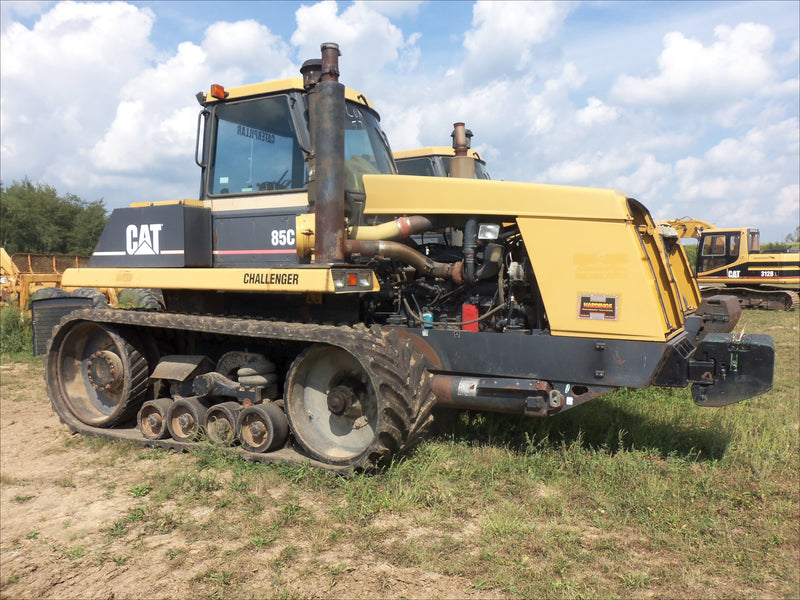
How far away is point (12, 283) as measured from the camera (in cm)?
1348

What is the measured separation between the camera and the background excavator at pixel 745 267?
19188 mm

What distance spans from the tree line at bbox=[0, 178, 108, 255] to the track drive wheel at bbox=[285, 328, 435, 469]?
124ft

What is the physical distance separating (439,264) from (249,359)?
1.94m

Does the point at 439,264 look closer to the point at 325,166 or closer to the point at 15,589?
the point at 325,166

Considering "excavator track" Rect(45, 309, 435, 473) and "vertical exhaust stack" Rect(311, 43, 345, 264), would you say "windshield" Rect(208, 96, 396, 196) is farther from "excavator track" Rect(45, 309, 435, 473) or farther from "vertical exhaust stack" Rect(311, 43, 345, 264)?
"excavator track" Rect(45, 309, 435, 473)

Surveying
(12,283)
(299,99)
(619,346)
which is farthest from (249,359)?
(12,283)

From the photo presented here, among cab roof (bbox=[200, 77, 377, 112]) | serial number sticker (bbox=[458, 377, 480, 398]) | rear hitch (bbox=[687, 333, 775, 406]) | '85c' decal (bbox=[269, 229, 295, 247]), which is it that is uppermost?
cab roof (bbox=[200, 77, 377, 112])

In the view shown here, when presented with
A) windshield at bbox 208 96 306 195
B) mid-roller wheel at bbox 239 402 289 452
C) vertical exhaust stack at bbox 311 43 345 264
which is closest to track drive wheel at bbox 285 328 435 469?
mid-roller wheel at bbox 239 402 289 452

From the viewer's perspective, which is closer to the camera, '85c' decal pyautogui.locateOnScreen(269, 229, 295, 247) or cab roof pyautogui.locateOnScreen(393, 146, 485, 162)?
'85c' decal pyautogui.locateOnScreen(269, 229, 295, 247)

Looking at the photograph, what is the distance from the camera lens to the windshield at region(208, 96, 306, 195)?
5516 millimetres

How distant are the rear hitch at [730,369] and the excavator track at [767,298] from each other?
15284 millimetres

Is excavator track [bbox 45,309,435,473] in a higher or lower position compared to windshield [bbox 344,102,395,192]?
lower

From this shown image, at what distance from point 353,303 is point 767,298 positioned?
1813cm

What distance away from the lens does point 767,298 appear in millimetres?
19344
